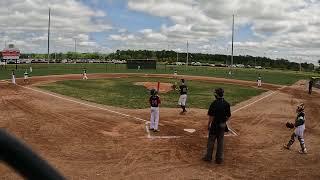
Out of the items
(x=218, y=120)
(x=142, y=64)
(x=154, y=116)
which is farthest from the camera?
(x=142, y=64)

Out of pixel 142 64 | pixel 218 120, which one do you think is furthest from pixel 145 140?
pixel 142 64

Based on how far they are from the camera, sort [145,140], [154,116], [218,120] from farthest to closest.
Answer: [154,116], [145,140], [218,120]

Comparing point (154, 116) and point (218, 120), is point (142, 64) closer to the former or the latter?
point (154, 116)

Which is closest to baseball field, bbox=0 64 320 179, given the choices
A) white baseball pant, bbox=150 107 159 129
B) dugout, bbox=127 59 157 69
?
white baseball pant, bbox=150 107 159 129

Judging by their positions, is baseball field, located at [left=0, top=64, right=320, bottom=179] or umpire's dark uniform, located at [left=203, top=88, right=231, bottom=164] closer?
baseball field, located at [left=0, top=64, right=320, bottom=179]

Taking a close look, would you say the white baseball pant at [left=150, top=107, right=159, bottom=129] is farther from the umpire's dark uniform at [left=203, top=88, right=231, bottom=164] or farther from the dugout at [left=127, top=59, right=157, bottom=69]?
the dugout at [left=127, top=59, right=157, bottom=69]

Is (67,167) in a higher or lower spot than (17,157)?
lower

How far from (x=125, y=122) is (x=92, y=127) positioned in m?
1.97

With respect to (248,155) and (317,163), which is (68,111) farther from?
(317,163)

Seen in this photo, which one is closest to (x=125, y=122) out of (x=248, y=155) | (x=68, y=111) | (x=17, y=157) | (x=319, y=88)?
(x=68, y=111)

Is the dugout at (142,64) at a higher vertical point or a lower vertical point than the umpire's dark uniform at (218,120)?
higher

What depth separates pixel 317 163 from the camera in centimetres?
1217

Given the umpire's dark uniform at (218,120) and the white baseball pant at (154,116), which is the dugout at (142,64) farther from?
the umpire's dark uniform at (218,120)

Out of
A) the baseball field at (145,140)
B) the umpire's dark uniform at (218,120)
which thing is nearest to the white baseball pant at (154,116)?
the baseball field at (145,140)
